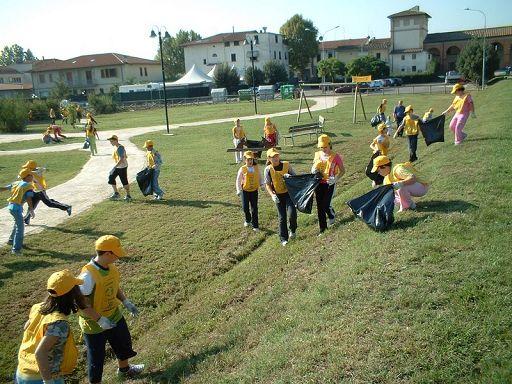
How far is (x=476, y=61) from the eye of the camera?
4694 cm

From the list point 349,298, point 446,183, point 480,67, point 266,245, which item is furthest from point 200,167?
point 480,67

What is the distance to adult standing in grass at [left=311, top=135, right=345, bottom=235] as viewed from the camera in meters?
8.53

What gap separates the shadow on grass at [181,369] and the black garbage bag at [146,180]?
8.20 m

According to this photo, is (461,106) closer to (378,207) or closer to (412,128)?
(412,128)

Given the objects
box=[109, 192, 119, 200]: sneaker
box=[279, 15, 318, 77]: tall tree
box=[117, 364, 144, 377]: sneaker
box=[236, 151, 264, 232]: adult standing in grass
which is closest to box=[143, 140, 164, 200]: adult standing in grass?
box=[109, 192, 119, 200]: sneaker

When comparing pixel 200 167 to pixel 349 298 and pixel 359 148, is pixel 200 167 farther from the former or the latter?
pixel 349 298

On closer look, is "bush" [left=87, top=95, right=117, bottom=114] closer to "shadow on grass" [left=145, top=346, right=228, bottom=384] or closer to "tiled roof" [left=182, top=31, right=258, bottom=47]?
"tiled roof" [left=182, top=31, right=258, bottom=47]

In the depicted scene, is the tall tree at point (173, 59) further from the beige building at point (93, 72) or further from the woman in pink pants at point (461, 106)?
A: the woman in pink pants at point (461, 106)

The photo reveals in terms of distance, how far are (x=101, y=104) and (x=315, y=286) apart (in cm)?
5144

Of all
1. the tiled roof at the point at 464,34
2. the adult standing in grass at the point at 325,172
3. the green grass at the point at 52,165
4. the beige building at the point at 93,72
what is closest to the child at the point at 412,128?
the adult standing in grass at the point at 325,172

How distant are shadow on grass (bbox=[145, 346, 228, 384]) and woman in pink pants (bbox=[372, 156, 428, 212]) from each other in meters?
4.08

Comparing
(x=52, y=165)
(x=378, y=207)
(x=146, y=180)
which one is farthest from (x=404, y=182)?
(x=52, y=165)

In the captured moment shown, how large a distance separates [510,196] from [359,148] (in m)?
10.7

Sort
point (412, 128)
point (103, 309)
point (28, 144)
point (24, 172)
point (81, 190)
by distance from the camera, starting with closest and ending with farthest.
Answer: point (103, 309) < point (24, 172) < point (412, 128) < point (81, 190) < point (28, 144)
